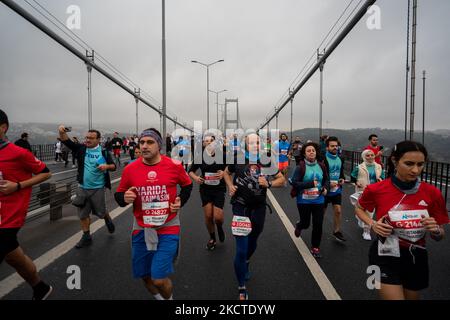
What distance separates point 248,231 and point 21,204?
93.5 inches

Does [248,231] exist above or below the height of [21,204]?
below

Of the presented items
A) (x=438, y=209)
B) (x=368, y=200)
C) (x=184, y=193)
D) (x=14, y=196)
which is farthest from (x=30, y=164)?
(x=438, y=209)

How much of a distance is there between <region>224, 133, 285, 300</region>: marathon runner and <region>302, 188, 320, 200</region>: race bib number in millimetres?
1034

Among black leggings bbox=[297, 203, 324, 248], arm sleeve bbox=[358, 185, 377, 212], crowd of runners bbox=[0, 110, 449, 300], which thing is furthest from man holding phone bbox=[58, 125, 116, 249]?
arm sleeve bbox=[358, 185, 377, 212]

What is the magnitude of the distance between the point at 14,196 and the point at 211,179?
2711 millimetres

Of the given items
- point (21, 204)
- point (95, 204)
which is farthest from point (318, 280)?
point (95, 204)

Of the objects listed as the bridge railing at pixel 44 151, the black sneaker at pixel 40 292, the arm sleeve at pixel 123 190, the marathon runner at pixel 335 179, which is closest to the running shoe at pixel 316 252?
the marathon runner at pixel 335 179

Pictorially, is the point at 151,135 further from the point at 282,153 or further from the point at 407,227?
the point at 282,153

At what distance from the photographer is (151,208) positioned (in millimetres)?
2859

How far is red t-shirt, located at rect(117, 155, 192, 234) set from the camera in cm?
286

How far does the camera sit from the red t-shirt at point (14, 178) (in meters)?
2.77

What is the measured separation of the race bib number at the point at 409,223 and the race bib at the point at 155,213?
2031 mm
